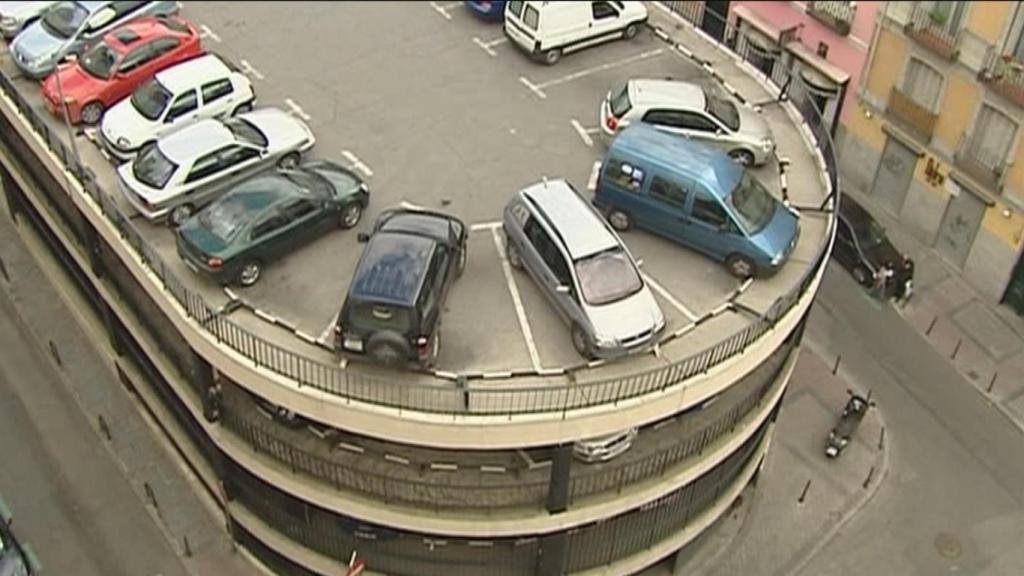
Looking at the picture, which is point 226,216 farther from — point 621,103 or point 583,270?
point 621,103

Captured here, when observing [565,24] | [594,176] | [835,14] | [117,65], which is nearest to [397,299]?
[594,176]

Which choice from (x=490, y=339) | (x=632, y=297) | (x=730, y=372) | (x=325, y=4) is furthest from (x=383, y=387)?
(x=325, y=4)

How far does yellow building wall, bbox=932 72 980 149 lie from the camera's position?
4181 centimetres

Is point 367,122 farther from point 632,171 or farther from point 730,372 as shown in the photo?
point 730,372

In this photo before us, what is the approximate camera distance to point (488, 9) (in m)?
40.2

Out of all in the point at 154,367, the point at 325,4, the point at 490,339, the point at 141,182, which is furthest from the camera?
the point at 325,4

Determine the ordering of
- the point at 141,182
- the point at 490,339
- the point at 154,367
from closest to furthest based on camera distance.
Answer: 1. the point at 490,339
2. the point at 141,182
3. the point at 154,367

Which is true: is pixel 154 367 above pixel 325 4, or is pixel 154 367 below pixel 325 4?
below

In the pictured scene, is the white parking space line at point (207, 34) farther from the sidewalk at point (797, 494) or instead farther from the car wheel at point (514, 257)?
the sidewalk at point (797, 494)

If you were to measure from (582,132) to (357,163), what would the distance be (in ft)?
22.7

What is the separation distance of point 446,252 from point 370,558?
849cm

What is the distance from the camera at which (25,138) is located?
112 feet

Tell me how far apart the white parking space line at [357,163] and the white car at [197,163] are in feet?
5.61

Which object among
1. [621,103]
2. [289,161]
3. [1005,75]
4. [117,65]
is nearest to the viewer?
[289,161]
